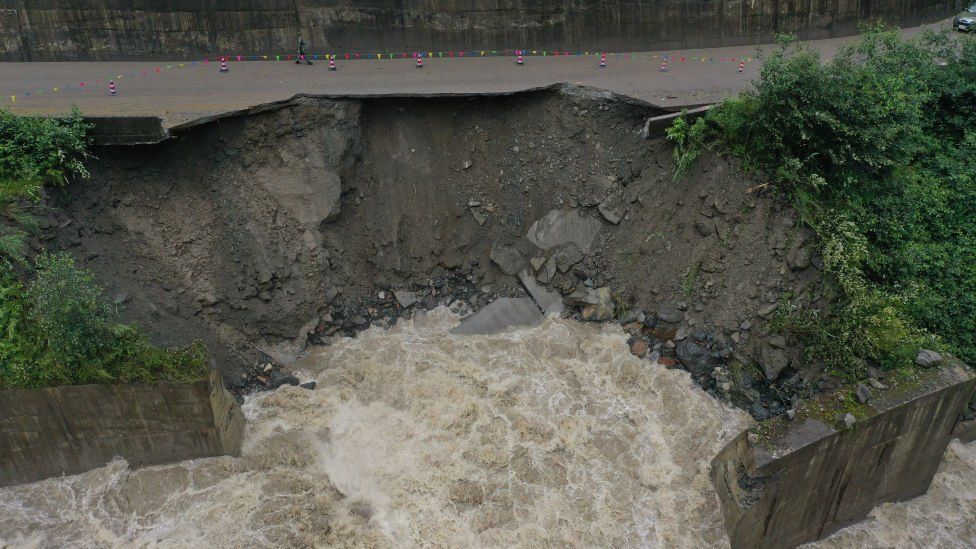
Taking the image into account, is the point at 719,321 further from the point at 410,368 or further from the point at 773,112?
the point at 410,368

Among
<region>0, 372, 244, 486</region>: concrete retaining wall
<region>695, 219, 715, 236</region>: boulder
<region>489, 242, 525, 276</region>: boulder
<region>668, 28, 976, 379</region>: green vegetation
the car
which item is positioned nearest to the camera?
<region>0, 372, 244, 486</region>: concrete retaining wall

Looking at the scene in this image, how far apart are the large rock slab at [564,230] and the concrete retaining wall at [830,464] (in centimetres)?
612

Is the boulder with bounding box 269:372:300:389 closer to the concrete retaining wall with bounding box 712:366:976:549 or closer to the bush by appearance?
the bush

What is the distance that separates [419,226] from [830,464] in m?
9.96

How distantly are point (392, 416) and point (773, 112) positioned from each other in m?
9.74

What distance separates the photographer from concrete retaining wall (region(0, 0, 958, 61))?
1719cm

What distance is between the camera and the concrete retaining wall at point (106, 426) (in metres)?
10.4

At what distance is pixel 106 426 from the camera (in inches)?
426

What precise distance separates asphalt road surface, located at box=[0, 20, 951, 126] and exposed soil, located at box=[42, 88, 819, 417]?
36.0 inches

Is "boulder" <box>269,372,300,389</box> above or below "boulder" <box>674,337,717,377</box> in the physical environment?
above

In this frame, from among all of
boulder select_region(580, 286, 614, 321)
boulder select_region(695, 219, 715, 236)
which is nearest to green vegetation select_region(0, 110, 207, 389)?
boulder select_region(580, 286, 614, 321)

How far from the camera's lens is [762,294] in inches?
504

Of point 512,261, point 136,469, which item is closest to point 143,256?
point 136,469

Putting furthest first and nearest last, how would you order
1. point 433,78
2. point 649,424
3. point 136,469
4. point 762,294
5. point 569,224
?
A: point 433,78
point 569,224
point 762,294
point 649,424
point 136,469
